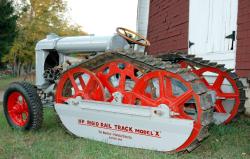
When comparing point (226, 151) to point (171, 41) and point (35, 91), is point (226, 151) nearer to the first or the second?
point (35, 91)

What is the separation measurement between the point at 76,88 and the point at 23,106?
0.99 metres

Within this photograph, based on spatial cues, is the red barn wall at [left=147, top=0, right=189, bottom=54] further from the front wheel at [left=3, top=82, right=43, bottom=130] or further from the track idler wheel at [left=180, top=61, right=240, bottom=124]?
the front wheel at [left=3, top=82, right=43, bottom=130]

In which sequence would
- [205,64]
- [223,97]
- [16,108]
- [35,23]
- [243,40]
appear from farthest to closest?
[35,23] < [243,40] < [16,108] < [223,97] < [205,64]

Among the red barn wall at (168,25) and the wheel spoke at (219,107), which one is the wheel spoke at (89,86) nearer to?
the wheel spoke at (219,107)

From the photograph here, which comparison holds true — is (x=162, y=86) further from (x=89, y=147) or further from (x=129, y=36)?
(x=129, y=36)

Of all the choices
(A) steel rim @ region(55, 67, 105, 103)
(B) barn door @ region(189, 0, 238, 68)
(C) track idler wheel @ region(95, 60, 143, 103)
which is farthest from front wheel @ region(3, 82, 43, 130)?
(B) barn door @ region(189, 0, 238, 68)

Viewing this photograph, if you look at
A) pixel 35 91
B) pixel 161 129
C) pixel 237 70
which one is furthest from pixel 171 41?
pixel 161 129

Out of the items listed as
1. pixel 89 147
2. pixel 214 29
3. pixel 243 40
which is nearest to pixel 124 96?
pixel 89 147

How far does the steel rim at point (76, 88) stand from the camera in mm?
4492

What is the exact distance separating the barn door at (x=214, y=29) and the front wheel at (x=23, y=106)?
318 centimetres

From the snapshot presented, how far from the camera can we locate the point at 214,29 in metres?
6.79

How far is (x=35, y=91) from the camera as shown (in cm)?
498

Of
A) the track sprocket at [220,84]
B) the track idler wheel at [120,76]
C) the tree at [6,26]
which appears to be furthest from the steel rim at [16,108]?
the tree at [6,26]

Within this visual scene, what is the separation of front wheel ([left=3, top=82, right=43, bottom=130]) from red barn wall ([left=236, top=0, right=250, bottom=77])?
3.07 m
